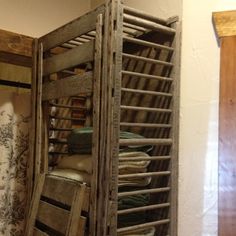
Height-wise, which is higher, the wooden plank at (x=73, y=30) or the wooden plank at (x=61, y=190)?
the wooden plank at (x=73, y=30)

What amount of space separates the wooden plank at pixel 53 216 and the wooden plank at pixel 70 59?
2.06 feet

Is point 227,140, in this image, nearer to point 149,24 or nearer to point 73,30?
point 149,24

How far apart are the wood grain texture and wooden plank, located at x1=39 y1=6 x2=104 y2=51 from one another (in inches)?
20.7

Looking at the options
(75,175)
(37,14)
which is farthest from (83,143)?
(37,14)

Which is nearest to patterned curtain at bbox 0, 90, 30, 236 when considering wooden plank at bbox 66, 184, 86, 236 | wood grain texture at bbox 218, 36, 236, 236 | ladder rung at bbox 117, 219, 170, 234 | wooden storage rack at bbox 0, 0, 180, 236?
wooden storage rack at bbox 0, 0, 180, 236

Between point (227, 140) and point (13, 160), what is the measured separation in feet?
3.87

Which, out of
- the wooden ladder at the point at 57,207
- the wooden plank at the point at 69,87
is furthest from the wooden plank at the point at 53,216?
the wooden plank at the point at 69,87

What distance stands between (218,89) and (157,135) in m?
0.35

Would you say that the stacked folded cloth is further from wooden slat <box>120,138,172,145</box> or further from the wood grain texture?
the wood grain texture

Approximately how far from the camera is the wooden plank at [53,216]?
4.45ft

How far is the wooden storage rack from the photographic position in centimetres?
124

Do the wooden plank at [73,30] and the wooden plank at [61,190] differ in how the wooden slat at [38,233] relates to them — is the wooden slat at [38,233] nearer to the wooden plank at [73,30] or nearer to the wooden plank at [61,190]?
the wooden plank at [61,190]

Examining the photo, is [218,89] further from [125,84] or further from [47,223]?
[47,223]

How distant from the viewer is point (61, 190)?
1.44 metres
